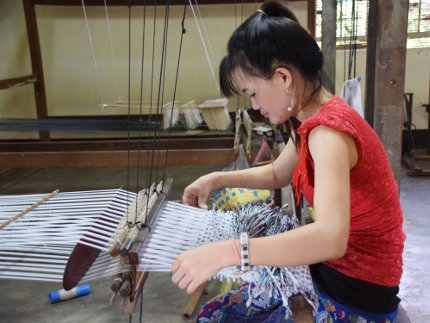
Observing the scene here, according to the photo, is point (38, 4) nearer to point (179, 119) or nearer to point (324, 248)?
point (179, 119)

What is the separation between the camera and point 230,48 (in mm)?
1120

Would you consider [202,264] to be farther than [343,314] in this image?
No

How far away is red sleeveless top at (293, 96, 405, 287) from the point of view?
3.45 feet

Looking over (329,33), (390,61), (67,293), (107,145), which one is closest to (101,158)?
(107,145)

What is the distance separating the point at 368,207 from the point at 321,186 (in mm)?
258

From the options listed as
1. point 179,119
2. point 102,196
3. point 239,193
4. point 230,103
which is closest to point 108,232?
point 102,196

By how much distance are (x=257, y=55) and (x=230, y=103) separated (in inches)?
188

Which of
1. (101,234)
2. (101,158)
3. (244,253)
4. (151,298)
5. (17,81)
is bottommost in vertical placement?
(151,298)

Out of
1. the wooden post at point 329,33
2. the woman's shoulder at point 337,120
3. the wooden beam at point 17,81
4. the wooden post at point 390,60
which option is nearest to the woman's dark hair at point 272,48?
the woman's shoulder at point 337,120

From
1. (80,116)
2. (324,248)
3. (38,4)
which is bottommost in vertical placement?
(80,116)

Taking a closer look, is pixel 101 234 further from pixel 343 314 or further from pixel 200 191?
pixel 343 314

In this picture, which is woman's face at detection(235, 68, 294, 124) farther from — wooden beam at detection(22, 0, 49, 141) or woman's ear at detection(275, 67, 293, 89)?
wooden beam at detection(22, 0, 49, 141)

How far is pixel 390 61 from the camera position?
2.03m

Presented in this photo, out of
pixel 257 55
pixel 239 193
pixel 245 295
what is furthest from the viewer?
pixel 239 193
